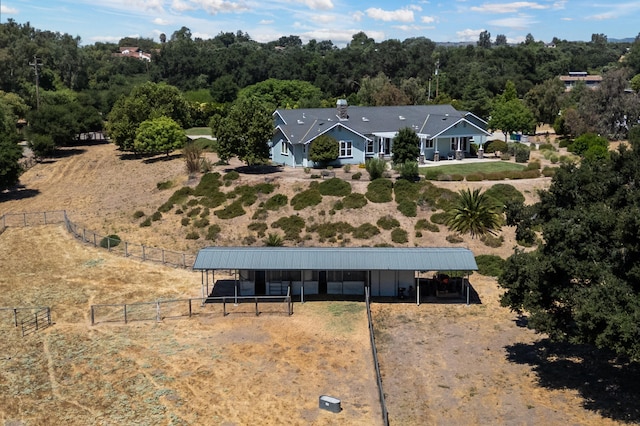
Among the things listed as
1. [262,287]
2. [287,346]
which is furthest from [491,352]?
[262,287]

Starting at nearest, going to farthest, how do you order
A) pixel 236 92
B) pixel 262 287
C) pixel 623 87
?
pixel 262 287 → pixel 623 87 → pixel 236 92

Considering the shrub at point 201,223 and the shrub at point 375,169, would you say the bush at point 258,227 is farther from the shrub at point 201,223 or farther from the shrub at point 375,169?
the shrub at point 375,169

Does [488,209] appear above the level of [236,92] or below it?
below

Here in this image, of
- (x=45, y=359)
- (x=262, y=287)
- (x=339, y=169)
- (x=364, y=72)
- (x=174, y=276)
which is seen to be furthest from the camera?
(x=364, y=72)

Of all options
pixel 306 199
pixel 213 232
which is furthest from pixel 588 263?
pixel 213 232

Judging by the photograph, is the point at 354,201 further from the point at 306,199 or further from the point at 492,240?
the point at 492,240

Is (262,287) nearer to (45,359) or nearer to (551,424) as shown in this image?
(45,359)

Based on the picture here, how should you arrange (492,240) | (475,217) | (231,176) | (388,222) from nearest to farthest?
(492,240) → (475,217) → (388,222) → (231,176)

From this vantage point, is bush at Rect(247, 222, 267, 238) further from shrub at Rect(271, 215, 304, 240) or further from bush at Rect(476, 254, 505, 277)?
bush at Rect(476, 254, 505, 277)
